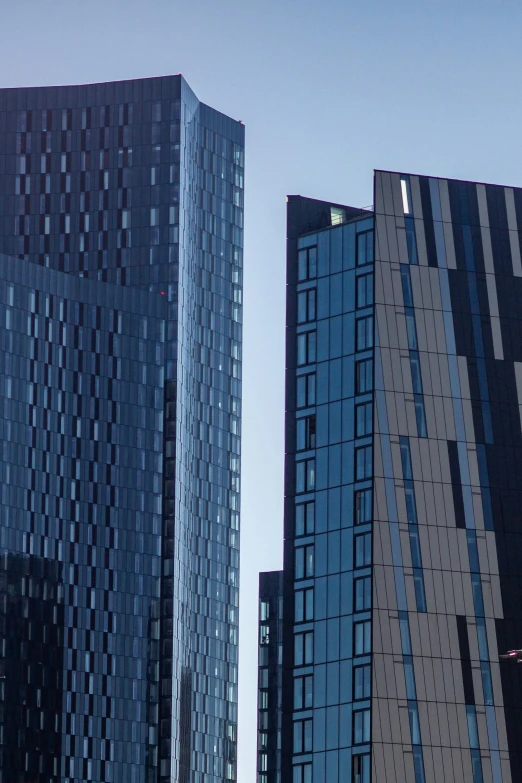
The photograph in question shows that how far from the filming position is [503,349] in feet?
484

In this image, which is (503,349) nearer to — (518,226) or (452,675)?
(518,226)

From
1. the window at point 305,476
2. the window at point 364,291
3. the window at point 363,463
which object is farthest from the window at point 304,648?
the window at point 364,291

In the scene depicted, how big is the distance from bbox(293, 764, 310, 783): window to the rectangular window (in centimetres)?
1647

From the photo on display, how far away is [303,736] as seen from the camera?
465 ft

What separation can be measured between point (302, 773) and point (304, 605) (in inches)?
464

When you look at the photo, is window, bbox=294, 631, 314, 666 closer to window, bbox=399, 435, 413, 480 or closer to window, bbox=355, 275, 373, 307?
window, bbox=399, 435, 413, 480

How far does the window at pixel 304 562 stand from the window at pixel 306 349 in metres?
14.0

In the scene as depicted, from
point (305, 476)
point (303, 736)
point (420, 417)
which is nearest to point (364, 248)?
point (420, 417)

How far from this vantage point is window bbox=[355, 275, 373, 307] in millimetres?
146375

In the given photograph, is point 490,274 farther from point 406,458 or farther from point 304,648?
point 304,648

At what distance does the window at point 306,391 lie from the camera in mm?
148375

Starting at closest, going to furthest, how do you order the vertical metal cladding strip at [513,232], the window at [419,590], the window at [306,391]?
the window at [419,590]
the window at [306,391]
the vertical metal cladding strip at [513,232]

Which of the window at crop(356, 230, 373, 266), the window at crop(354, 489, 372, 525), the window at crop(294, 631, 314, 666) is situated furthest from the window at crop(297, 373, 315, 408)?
the window at crop(294, 631, 314, 666)

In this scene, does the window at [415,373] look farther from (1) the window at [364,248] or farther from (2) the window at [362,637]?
(2) the window at [362,637]
